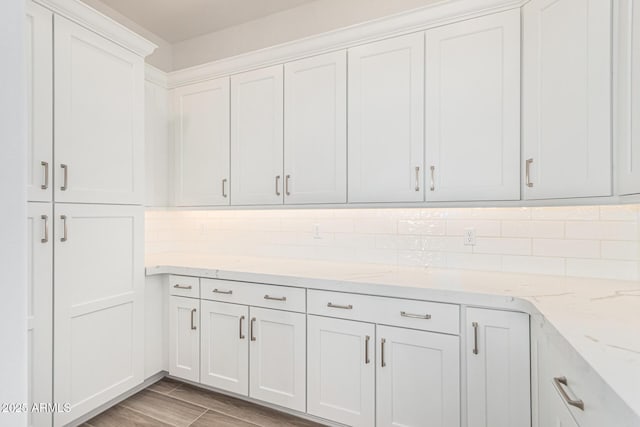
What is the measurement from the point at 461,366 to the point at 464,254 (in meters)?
0.77

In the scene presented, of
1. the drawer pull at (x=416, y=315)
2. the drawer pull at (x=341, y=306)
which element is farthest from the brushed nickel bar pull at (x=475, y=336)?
the drawer pull at (x=341, y=306)

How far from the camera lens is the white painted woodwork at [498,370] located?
4.78ft

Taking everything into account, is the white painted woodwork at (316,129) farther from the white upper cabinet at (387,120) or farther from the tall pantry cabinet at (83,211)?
the tall pantry cabinet at (83,211)

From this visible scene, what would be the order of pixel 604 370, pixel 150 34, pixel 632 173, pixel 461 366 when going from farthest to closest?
pixel 150 34, pixel 461 366, pixel 632 173, pixel 604 370

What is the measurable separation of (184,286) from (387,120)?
1.79m

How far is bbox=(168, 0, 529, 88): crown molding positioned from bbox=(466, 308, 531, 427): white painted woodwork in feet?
5.24

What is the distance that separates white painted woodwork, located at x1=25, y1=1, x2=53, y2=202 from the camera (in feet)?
5.19

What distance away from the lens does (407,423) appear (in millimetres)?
1669

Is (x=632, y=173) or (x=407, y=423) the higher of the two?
(x=632, y=173)

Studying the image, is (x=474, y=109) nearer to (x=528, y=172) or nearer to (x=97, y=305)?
(x=528, y=172)

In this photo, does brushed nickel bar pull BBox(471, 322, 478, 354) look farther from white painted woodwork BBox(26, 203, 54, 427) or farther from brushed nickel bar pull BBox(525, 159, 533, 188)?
white painted woodwork BBox(26, 203, 54, 427)

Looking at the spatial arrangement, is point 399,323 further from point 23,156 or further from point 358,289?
point 23,156

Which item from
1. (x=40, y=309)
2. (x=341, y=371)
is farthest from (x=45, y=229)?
(x=341, y=371)

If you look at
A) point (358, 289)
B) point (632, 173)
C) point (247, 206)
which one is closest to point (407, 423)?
point (358, 289)
